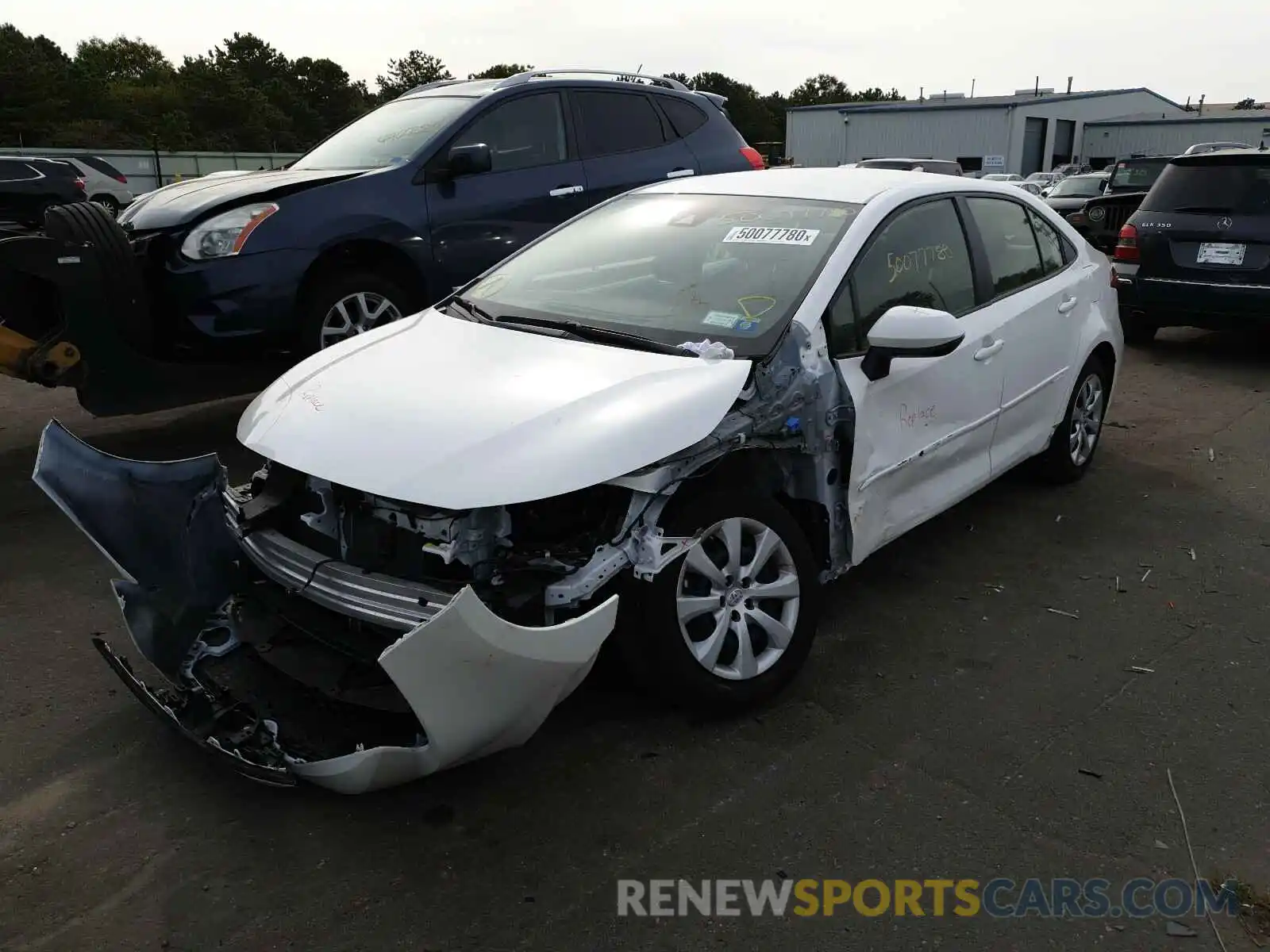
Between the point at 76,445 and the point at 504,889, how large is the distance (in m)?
1.93

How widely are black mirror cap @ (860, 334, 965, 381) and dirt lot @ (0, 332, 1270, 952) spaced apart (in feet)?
3.33

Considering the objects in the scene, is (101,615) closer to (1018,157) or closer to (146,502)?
(146,502)

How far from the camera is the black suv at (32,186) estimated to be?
51.5 ft

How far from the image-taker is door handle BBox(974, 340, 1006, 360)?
160 inches

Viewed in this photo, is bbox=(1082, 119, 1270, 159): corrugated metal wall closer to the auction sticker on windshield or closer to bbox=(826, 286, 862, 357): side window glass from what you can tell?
the auction sticker on windshield

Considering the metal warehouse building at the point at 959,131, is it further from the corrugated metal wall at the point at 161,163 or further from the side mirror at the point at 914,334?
the side mirror at the point at 914,334

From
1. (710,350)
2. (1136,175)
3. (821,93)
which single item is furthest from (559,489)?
(821,93)

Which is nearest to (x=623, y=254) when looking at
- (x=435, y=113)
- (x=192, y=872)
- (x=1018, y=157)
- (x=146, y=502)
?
(x=146, y=502)

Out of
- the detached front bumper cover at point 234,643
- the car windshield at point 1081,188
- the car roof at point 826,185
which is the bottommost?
the car windshield at point 1081,188

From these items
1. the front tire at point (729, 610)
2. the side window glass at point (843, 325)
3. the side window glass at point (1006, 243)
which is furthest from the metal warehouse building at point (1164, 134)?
the front tire at point (729, 610)

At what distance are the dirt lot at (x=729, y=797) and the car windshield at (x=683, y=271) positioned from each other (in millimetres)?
1269

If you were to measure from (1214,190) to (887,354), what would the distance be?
6490 millimetres

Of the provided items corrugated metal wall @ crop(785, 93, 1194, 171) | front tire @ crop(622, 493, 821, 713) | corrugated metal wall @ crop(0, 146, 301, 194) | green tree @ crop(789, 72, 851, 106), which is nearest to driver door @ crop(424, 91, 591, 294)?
front tire @ crop(622, 493, 821, 713)

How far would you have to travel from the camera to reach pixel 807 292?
3461 millimetres
